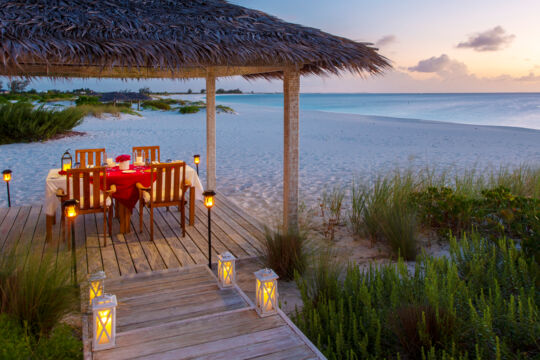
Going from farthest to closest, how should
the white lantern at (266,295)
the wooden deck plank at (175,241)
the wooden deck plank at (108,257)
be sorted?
the wooden deck plank at (175,241)
the wooden deck plank at (108,257)
the white lantern at (266,295)

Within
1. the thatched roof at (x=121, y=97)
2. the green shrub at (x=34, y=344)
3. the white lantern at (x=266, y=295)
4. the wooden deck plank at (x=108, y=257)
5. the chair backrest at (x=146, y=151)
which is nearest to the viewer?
the green shrub at (x=34, y=344)

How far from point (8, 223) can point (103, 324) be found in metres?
3.24

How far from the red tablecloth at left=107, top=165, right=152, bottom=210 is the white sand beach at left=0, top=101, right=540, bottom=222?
1.61 m

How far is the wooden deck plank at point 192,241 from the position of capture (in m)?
3.81

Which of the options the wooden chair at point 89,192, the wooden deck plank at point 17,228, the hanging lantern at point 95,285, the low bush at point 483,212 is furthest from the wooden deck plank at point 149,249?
the low bush at point 483,212

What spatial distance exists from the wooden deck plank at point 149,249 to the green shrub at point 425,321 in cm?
141

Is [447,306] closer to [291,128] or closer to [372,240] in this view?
[372,240]

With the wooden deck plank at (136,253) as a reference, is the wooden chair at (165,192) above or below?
above

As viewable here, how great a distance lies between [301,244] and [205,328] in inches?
56.2

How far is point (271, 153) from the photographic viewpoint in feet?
36.9

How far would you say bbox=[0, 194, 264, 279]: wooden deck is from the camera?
3.65 metres

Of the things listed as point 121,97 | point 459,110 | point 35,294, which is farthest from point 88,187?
point 459,110

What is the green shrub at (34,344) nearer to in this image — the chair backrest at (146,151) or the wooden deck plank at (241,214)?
the wooden deck plank at (241,214)

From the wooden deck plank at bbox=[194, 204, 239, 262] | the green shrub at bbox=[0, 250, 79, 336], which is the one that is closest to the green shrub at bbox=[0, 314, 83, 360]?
the green shrub at bbox=[0, 250, 79, 336]
